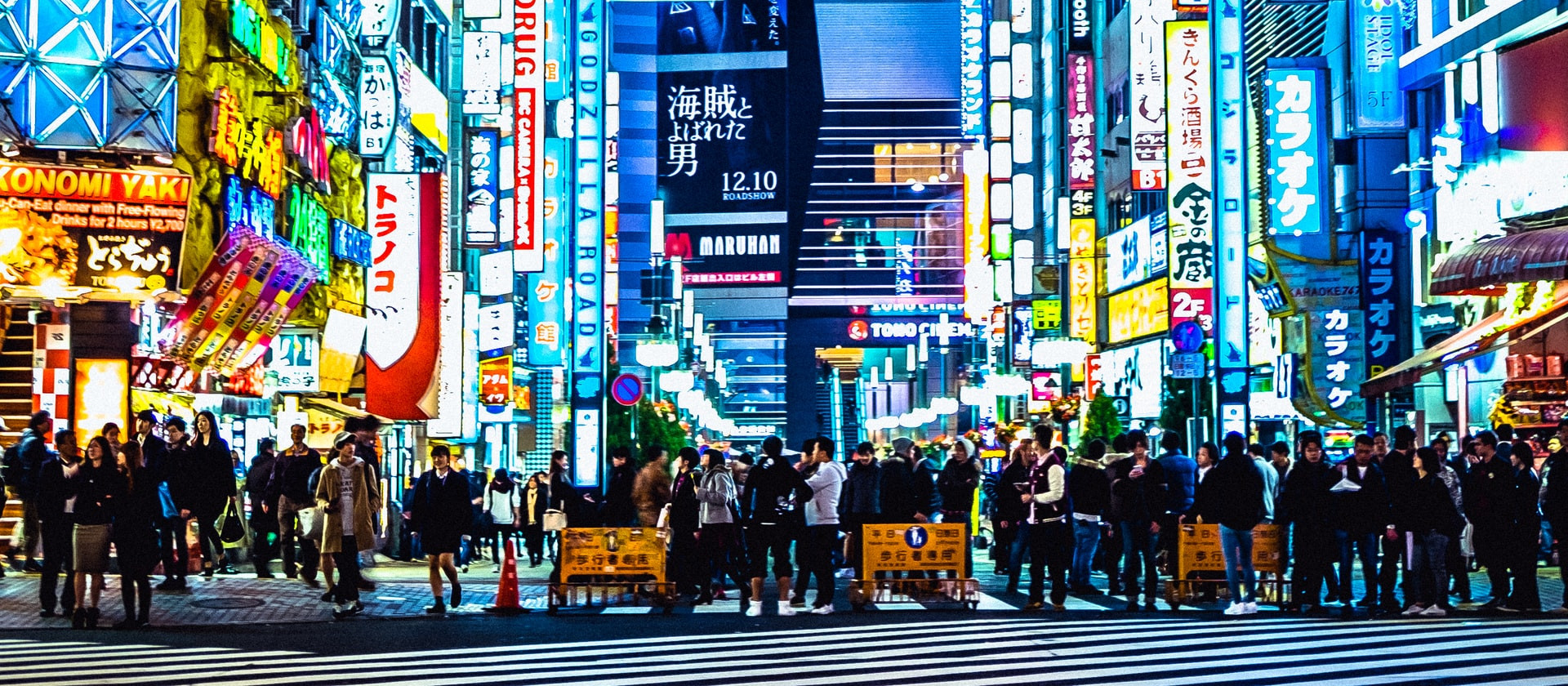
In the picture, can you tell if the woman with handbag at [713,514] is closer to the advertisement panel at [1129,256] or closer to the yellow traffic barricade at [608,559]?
Answer: the yellow traffic barricade at [608,559]

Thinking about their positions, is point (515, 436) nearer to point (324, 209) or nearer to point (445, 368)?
point (445, 368)

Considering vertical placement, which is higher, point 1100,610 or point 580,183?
point 580,183

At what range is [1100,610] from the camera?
16.5 m

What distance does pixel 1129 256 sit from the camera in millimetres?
44219

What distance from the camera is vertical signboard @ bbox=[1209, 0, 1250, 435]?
30062 millimetres

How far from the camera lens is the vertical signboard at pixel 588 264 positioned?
30516mm

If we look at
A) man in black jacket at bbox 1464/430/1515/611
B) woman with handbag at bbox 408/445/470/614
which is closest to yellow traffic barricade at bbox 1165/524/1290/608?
man in black jacket at bbox 1464/430/1515/611

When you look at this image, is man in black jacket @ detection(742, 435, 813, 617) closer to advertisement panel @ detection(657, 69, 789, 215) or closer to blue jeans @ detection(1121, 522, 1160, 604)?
blue jeans @ detection(1121, 522, 1160, 604)

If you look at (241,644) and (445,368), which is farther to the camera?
(445,368)

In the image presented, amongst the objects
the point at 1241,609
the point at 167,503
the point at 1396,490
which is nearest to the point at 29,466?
the point at 167,503

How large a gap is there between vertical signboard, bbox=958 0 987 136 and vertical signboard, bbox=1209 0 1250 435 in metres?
28.0

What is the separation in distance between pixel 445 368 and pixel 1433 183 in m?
16.7

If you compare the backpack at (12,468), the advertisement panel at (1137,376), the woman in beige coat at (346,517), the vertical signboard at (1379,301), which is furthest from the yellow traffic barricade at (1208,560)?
the advertisement panel at (1137,376)

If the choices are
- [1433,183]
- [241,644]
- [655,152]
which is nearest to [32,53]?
[241,644]
